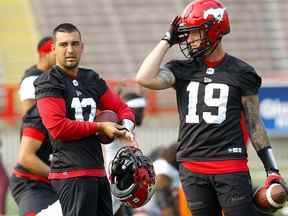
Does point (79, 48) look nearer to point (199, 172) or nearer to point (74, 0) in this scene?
point (199, 172)

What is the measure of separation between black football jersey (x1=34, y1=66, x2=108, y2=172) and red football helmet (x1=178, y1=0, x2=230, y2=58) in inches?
26.9

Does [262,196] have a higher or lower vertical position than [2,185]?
higher

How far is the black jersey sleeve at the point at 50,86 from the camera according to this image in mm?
5652

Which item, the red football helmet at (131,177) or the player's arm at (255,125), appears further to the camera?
the player's arm at (255,125)

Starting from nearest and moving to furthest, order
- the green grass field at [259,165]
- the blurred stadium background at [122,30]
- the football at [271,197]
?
the football at [271,197]
the green grass field at [259,165]
the blurred stadium background at [122,30]

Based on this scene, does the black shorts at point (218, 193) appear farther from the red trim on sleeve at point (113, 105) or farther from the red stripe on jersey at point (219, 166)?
the red trim on sleeve at point (113, 105)

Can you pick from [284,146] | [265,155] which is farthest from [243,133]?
[284,146]

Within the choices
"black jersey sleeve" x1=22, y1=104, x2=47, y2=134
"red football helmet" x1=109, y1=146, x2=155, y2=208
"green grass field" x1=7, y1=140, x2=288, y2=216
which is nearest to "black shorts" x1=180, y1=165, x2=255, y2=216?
"red football helmet" x1=109, y1=146, x2=155, y2=208

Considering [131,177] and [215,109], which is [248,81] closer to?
[215,109]

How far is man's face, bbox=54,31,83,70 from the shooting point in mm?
5754

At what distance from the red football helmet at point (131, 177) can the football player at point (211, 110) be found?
0.28 meters

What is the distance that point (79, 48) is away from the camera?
581cm

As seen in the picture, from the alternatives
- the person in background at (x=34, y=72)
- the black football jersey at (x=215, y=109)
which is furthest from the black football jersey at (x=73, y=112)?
the person in background at (x=34, y=72)

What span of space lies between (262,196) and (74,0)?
44.7 feet
